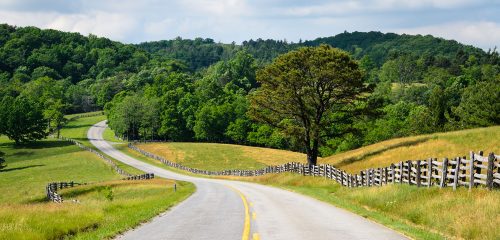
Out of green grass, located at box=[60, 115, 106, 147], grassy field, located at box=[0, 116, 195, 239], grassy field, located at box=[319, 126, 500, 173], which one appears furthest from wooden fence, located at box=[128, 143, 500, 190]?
green grass, located at box=[60, 115, 106, 147]

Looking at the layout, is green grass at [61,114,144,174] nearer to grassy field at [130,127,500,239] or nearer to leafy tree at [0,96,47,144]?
leafy tree at [0,96,47,144]

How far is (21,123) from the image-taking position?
385 feet

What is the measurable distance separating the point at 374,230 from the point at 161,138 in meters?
131

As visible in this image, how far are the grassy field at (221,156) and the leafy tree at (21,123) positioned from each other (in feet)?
98.5

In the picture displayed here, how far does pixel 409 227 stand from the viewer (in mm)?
16562

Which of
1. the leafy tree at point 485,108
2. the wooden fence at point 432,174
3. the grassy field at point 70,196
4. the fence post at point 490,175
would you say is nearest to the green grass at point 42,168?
the grassy field at point 70,196

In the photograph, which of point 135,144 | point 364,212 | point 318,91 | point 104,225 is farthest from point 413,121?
point 104,225

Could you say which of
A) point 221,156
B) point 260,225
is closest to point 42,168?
point 221,156

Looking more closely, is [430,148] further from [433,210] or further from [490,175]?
[433,210]

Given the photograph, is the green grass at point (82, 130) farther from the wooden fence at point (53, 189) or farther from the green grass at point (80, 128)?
the wooden fence at point (53, 189)

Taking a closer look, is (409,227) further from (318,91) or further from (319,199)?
(318,91)

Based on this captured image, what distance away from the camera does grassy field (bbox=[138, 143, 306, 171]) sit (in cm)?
8906

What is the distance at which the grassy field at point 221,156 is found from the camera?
292 ft

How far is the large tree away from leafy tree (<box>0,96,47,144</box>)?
3263 inches
